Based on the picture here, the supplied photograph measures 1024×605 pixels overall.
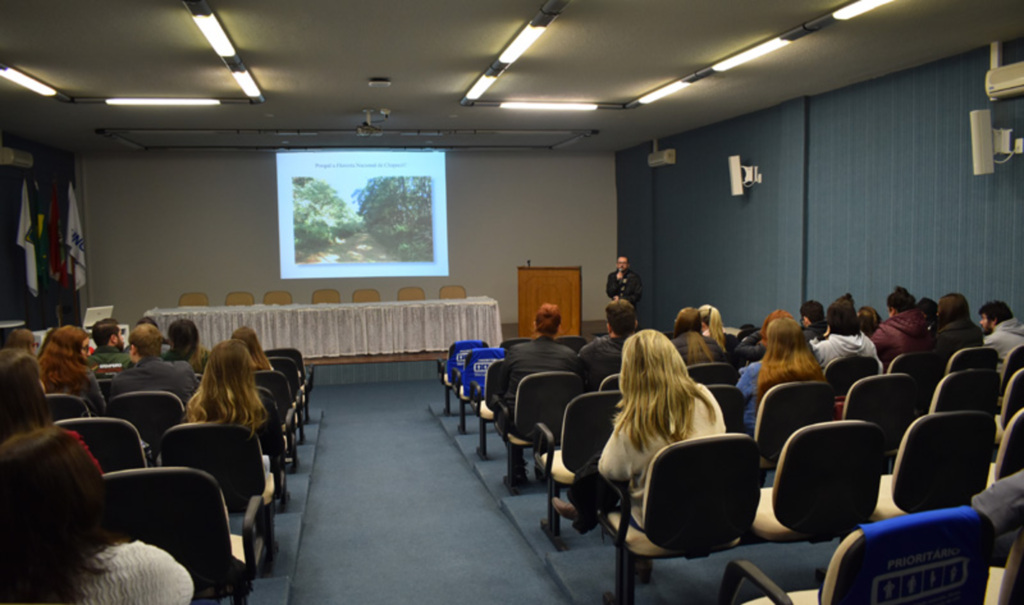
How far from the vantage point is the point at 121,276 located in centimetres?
1172

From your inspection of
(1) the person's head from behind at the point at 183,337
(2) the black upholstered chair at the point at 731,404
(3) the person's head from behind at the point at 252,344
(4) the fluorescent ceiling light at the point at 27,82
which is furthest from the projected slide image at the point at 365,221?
(2) the black upholstered chair at the point at 731,404

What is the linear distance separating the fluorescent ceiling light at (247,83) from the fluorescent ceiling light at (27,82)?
1.77 m

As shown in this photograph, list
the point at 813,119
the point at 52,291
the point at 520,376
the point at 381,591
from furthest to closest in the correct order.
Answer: the point at 52,291, the point at 813,119, the point at 520,376, the point at 381,591

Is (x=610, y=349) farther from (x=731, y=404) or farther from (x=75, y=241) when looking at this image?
(x=75, y=241)

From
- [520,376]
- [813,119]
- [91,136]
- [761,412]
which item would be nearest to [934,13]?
[813,119]

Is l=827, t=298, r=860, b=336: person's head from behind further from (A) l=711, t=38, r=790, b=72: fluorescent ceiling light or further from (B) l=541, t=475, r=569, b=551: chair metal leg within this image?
(A) l=711, t=38, r=790, b=72: fluorescent ceiling light

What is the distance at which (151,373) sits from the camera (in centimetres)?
385

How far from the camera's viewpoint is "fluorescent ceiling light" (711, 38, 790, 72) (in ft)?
18.9

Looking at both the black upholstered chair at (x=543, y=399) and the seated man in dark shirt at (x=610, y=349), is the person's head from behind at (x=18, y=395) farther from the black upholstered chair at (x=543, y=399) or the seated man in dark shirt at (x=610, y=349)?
the seated man in dark shirt at (x=610, y=349)

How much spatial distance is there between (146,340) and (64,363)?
0.41m

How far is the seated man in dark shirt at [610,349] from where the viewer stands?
167 inches

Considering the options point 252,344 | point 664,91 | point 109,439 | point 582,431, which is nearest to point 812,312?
point 582,431

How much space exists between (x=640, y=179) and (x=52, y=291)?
9.39 metres

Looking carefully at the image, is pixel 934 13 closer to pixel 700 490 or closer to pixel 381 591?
pixel 700 490
